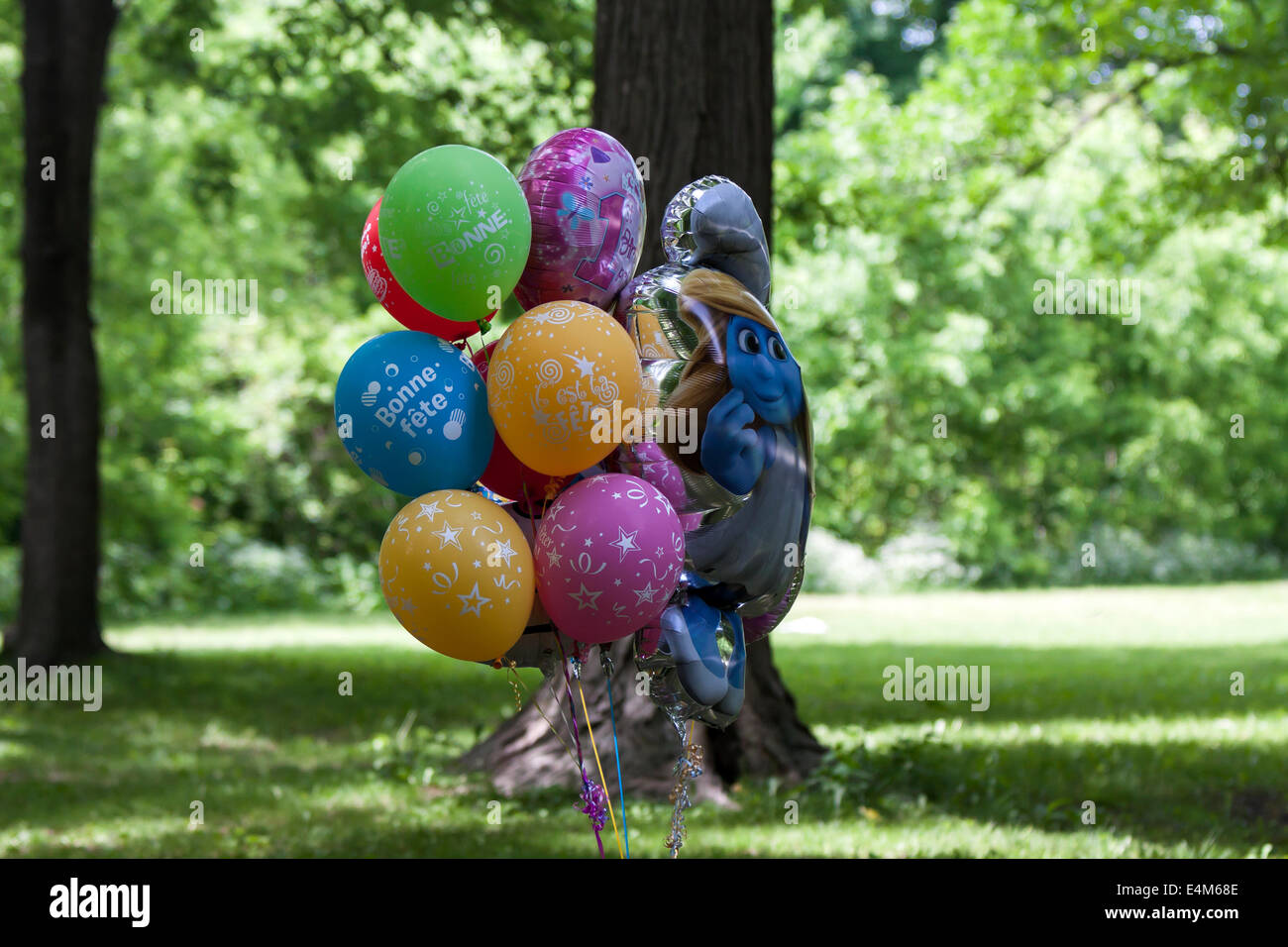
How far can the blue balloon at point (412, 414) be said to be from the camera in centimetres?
270

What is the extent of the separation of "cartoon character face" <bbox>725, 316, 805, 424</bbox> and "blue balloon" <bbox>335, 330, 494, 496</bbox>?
60cm

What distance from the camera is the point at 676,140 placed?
17.1 feet

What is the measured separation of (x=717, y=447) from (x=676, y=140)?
2.77 meters

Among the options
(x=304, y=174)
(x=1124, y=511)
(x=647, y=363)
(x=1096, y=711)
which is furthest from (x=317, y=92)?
(x=1124, y=511)

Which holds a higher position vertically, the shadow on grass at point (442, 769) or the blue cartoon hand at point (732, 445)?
the blue cartoon hand at point (732, 445)

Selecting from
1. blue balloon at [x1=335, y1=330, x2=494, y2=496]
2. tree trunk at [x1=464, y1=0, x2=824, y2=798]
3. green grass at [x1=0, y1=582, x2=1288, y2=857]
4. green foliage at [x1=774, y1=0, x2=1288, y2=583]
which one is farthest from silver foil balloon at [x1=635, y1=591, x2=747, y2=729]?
green foliage at [x1=774, y1=0, x2=1288, y2=583]

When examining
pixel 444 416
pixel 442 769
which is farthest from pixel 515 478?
pixel 442 769

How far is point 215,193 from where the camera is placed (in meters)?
11.5

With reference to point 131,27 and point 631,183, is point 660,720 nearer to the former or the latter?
point 631,183

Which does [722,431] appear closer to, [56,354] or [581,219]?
[581,219]

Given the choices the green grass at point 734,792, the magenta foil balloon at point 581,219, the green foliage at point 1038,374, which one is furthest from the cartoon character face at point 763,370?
the green foliage at point 1038,374

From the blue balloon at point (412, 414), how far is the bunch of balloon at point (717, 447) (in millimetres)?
396

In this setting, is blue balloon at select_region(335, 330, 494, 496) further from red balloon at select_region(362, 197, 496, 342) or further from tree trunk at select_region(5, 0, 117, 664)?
tree trunk at select_region(5, 0, 117, 664)

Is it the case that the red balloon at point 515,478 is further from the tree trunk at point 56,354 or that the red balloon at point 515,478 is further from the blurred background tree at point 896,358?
the blurred background tree at point 896,358
